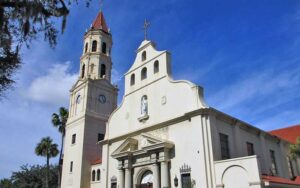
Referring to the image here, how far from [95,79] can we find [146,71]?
12136 mm

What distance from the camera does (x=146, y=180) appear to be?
22594 mm

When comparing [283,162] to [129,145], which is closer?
[129,145]

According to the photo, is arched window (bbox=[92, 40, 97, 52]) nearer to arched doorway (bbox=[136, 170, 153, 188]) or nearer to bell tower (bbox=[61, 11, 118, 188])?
bell tower (bbox=[61, 11, 118, 188])

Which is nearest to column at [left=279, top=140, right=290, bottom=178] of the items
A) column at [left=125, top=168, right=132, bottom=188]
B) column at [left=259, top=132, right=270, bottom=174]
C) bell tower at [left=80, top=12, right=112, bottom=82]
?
column at [left=259, top=132, right=270, bottom=174]

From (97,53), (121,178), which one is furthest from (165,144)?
(97,53)

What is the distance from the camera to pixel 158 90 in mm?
23797

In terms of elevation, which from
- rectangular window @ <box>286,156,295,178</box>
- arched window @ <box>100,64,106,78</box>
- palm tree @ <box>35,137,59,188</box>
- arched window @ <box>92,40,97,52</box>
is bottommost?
rectangular window @ <box>286,156,295,178</box>

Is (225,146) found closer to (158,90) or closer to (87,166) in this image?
(158,90)

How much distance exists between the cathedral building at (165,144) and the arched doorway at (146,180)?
0.07 meters

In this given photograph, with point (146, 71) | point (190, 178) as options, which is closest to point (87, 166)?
point (146, 71)

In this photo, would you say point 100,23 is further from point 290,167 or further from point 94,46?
point 290,167

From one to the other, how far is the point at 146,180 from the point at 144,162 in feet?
4.89

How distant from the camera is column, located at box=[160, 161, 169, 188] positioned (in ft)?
65.7

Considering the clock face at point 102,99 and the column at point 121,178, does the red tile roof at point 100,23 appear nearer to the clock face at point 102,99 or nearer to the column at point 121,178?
the clock face at point 102,99
